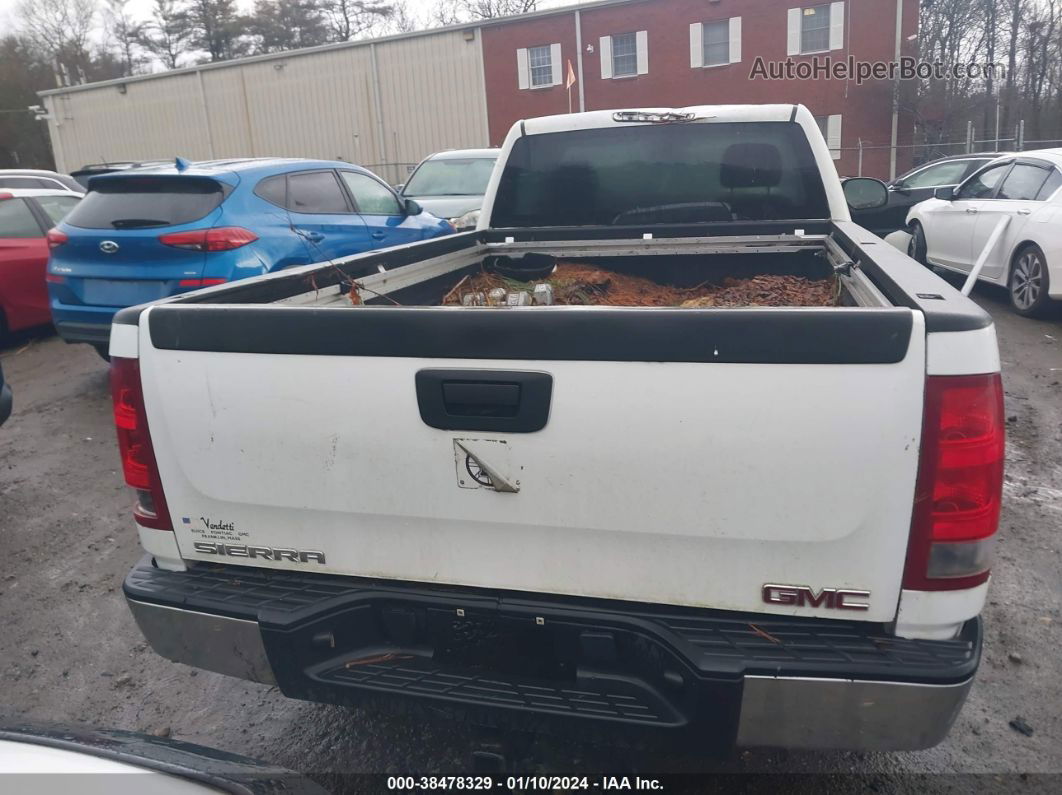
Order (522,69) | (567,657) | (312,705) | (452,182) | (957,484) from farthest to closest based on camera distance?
1. (522,69)
2. (452,182)
3. (312,705)
4. (567,657)
5. (957,484)

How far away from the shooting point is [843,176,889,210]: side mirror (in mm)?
5074

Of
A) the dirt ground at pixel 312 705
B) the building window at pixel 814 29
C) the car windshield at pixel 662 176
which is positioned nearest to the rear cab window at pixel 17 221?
the dirt ground at pixel 312 705

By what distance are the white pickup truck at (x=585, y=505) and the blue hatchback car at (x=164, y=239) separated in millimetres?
4073

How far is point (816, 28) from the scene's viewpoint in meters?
30.7

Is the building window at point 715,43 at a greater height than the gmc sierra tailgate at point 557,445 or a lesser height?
greater

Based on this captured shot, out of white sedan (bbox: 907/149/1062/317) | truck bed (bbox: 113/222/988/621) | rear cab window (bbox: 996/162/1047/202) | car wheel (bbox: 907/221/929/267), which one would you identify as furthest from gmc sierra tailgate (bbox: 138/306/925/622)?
car wheel (bbox: 907/221/929/267)

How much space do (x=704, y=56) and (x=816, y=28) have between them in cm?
411

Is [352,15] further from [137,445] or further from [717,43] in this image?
[137,445]

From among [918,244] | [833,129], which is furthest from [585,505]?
[833,129]

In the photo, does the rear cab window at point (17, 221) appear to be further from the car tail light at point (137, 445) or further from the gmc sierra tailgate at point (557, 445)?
the gmc sierra tailgate at point (557, 445)

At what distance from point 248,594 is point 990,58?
1794 inches

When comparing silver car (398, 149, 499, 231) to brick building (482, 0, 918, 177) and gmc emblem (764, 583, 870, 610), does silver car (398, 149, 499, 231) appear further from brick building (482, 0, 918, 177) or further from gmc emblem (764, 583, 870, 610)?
brick building (482, 0, 918, 177)

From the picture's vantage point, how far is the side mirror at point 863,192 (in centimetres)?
507

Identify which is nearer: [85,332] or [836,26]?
[85,332]
